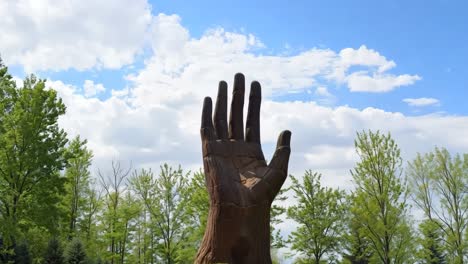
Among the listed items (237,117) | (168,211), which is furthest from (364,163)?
(168,211)

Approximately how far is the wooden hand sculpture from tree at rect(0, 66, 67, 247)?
6908 mm

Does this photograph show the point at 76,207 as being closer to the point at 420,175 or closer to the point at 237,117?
the point at 237,117

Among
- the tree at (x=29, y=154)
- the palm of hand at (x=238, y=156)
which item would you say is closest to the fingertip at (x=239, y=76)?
the palm of hand at (x=238, y=156)

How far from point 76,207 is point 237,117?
611 inches

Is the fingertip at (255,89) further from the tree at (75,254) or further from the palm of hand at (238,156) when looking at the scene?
the tree at (75,254)

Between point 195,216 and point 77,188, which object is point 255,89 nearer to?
point 195,216

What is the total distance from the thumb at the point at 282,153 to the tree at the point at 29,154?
8294mm

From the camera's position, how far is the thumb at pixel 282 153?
46.4 ft

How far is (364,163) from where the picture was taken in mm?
19906

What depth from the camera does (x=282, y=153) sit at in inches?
566

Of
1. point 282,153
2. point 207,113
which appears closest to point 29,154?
point 207,113

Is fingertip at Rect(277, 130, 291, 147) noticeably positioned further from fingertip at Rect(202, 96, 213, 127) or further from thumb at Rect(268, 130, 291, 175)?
fingertip at Rect(202, 96, 213, 127)

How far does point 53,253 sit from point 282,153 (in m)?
11.9

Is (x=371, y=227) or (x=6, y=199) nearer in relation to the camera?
(x=6, y=199)
